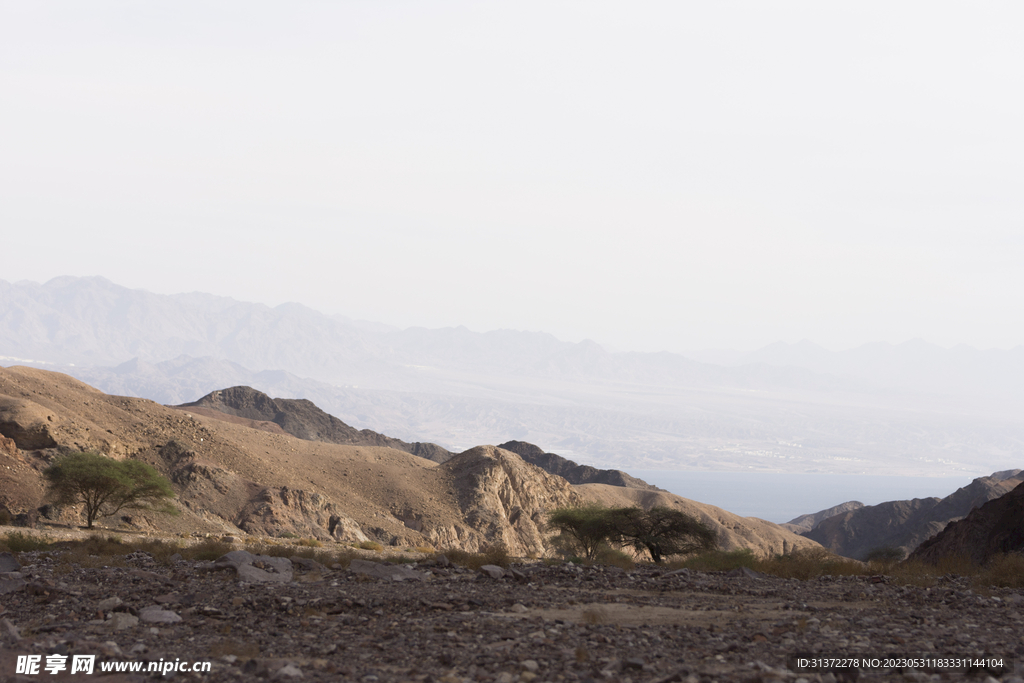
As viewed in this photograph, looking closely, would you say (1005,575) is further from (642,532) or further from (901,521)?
(901,521)

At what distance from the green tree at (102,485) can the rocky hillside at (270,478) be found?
4.59 feet

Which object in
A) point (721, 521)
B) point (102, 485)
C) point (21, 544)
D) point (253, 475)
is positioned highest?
point (21, 544)

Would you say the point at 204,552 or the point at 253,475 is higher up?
the point at 204,552

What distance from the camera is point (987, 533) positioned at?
3588 cm

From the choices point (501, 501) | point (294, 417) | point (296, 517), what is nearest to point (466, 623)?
point (296, 517)

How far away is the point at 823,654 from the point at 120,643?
982cm

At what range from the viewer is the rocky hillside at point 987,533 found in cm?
3088

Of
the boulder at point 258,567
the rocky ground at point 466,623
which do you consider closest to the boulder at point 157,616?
the rocky ground at point 466,623

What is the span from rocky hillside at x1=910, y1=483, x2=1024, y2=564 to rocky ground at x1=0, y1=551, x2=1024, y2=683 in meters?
17.6

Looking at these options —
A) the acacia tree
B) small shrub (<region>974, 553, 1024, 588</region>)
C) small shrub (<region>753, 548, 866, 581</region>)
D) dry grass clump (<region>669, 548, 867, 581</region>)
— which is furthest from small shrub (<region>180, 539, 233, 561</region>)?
the acacia tree

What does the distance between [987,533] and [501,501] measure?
38.8 meters

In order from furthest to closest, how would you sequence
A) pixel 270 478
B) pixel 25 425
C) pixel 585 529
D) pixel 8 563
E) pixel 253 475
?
pixel 270 478 < pixel 253 475 < pixel 585 529 < pixel 25 425 < pixel 8 563

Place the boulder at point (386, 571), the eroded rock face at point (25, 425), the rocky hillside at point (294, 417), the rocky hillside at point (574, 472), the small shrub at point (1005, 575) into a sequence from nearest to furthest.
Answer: the boulder at point (386, 571) < the small shrub at point (1005, 575) < the eroded rock face at point (25, 425) < the rocky hillside at point (574, 472) < the rocky hillside at point (294, 417)

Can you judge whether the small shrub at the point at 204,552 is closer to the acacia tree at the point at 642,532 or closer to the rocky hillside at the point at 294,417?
the acacia tree at the point at 642,532
